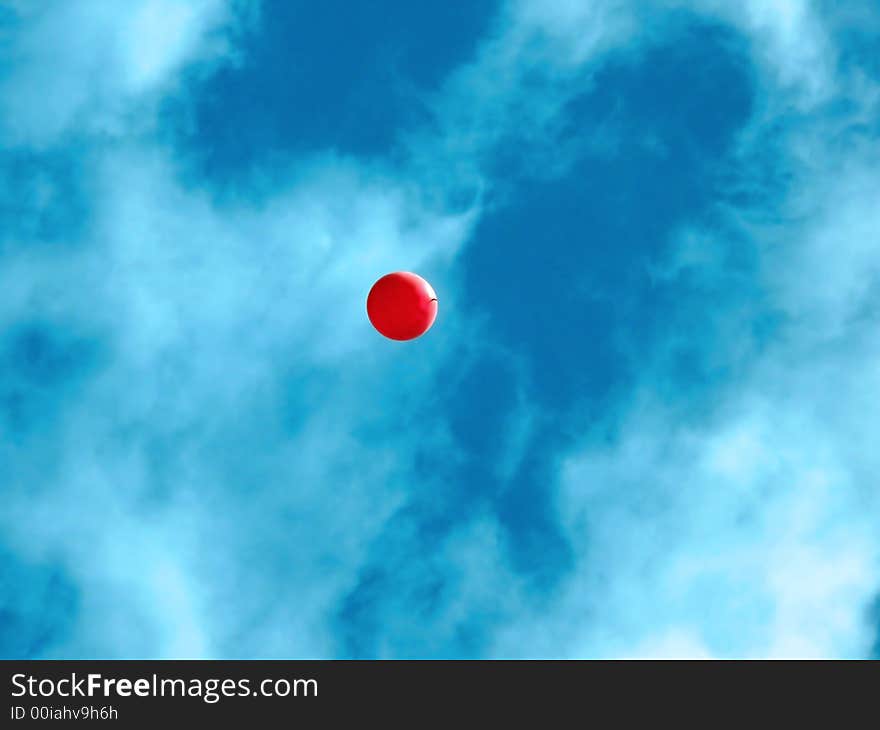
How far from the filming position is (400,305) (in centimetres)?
3253

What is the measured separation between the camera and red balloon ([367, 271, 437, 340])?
32.6 m

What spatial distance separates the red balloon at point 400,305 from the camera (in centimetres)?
3256
